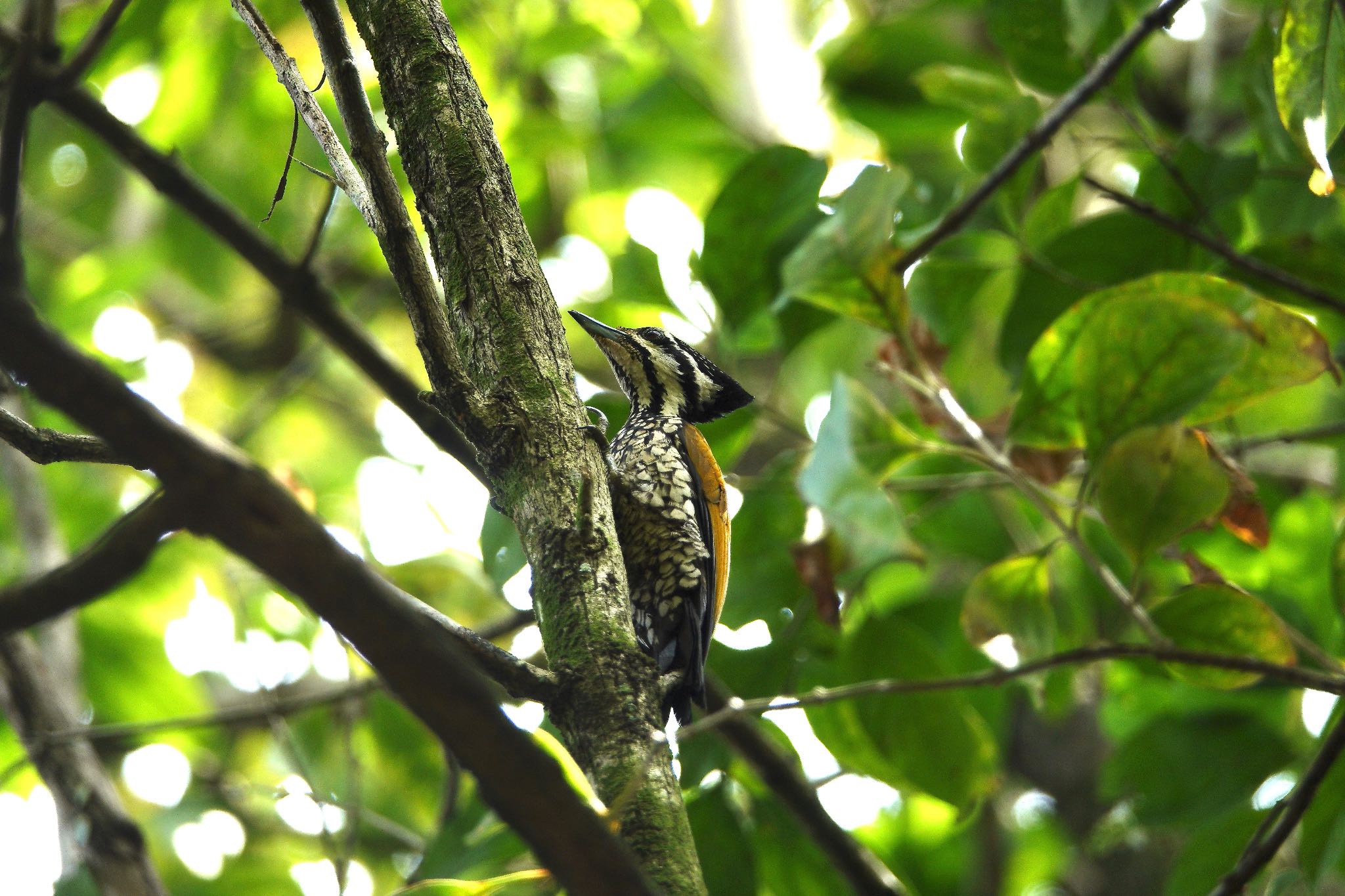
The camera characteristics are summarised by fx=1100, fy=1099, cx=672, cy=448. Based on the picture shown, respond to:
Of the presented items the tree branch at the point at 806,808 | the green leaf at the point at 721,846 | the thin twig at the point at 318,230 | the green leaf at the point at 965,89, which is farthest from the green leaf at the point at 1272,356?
the thin twig at the point at 318,230

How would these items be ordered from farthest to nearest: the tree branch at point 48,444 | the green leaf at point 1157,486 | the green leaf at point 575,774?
1. the green leaf at point 1157,486
2. the tree branch at point 48,444
3. the green leaf at point 575,774

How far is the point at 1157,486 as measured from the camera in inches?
74.8

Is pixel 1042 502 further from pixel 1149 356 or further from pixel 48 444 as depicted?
pixel 48 444

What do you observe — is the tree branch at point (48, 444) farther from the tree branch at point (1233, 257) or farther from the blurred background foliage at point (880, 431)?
the tree branch at point (1233, 257)

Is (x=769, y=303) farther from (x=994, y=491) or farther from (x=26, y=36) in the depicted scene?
(x=26, y=36)

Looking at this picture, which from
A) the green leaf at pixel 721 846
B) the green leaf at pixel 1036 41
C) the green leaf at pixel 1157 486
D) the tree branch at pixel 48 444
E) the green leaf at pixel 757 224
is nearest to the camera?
the tree branch at pixel 48 444

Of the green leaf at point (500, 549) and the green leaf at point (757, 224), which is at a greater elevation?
the green leaf at point (757, 224)

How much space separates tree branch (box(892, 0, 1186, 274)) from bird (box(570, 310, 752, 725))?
81 centimetres

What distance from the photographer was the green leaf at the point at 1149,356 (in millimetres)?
1972

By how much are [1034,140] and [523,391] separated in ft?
5.64

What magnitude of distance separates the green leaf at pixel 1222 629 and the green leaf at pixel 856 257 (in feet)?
2.95

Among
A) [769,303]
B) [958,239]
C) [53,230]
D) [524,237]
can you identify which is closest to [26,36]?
[524,237]

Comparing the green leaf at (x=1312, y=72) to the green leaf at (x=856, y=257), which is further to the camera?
the green leaf at (x=856, y=257)

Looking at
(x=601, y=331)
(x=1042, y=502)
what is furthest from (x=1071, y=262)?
(x=601, y=331)
